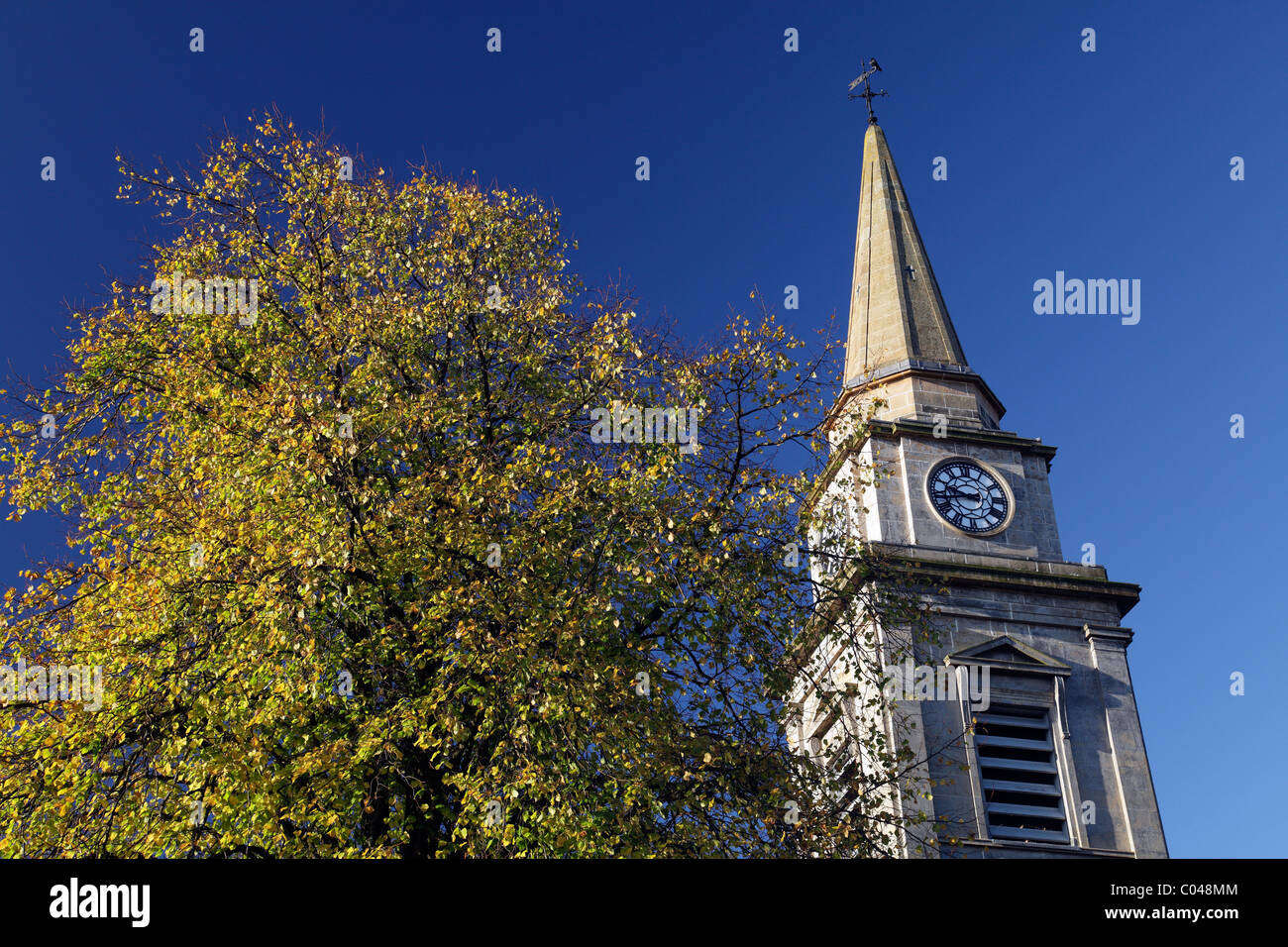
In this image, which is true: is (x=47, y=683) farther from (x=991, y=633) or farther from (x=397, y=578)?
(x=991, y=633)

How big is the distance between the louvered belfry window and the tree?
42.2 ft

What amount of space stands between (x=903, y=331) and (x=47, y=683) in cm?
2964

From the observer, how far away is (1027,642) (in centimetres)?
3125

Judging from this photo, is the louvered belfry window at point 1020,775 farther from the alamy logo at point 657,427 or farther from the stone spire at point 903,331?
the alamy logo at point 657,427

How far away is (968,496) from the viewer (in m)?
34.8

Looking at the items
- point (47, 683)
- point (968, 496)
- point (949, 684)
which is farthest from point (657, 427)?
point (968, 496)

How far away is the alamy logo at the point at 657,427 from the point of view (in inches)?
673

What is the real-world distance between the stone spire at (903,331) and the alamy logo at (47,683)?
24.6 meters

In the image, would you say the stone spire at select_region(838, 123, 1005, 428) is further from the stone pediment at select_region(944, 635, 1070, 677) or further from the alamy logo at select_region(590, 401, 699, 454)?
the alamy logo at select_region(590, 401, 699, 454)
